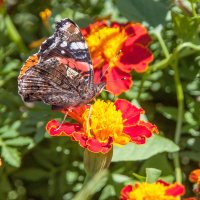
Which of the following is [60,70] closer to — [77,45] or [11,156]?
[77,45]

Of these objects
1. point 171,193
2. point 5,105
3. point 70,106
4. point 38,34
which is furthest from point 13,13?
point 171,193

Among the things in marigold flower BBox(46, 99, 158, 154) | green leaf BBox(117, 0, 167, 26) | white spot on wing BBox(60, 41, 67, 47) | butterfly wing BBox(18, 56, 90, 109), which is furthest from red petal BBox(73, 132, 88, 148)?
green leaf BBox(117, 0, 167, 26)

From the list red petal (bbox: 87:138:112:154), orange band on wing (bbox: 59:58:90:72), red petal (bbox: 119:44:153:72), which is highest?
orange band on wing (bbox: 59:58:90:72)

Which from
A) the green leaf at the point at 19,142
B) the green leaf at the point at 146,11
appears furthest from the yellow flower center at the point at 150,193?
the green leaf at the point at 146,11

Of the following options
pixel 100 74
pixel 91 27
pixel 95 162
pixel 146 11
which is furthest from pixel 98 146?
pixel 146 11

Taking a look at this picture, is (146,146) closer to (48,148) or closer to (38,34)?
(48,148)

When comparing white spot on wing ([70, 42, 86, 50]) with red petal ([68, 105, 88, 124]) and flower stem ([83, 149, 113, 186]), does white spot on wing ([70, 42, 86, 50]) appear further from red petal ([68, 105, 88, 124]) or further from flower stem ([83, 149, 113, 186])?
flower stem ([83, 149, 113, 186])

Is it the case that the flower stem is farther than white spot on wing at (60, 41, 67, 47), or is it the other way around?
white spot on wing at (60, 41, 67, 47)
